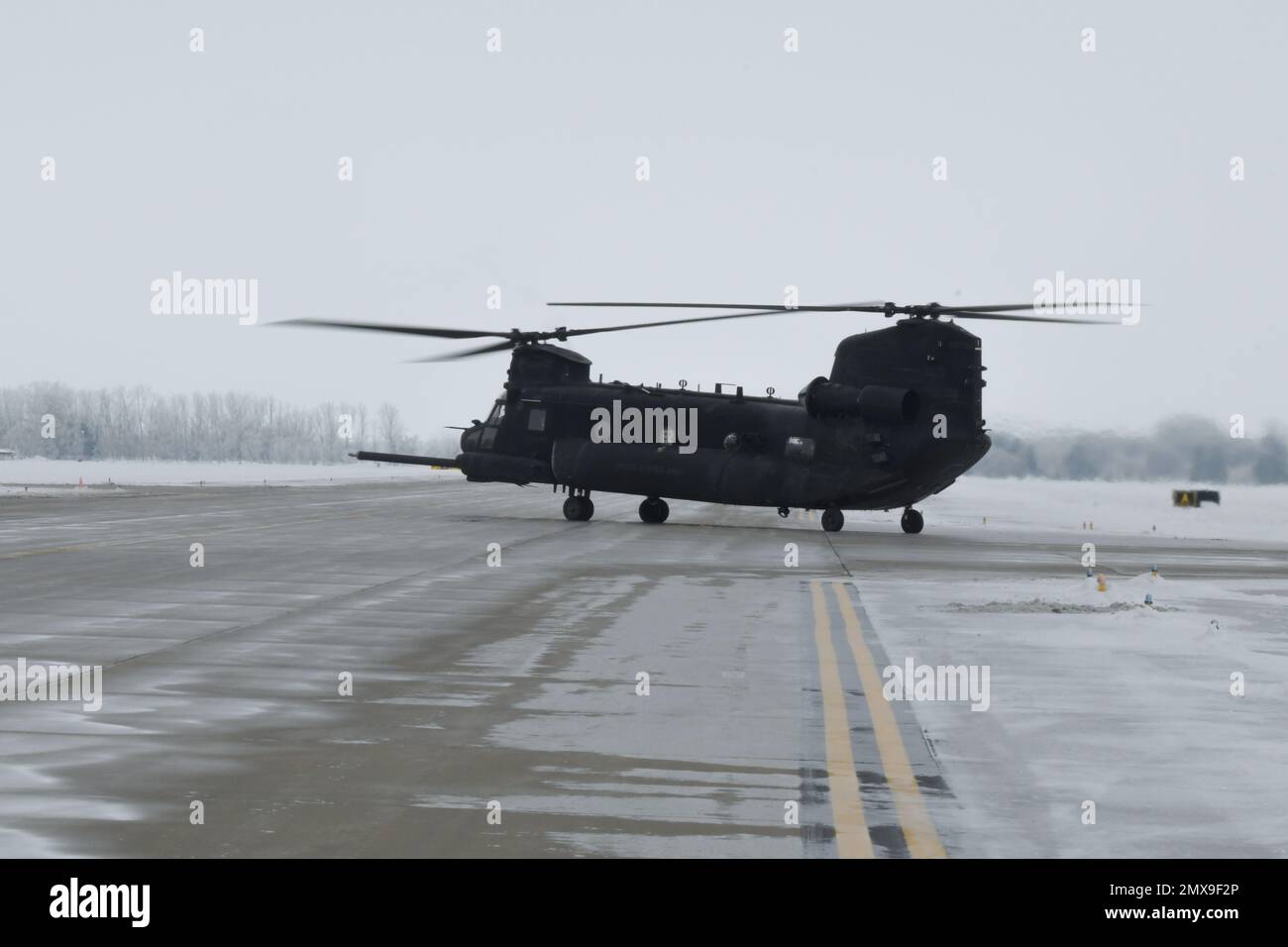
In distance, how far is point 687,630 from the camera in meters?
16.6

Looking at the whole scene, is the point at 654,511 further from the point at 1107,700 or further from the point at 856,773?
the point at 856,773

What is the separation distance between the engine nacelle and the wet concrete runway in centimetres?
936

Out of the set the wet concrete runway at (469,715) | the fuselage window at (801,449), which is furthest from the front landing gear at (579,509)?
the wet concrete runway at (469,715)

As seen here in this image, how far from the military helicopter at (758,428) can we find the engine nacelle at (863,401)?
0.04m

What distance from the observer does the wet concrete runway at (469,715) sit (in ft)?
25.4

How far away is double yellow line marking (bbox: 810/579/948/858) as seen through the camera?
24.8 feet

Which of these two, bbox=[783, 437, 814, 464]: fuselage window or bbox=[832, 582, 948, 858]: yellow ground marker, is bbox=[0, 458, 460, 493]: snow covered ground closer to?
bbox=[783, 437, 814, 464]: fuselage window

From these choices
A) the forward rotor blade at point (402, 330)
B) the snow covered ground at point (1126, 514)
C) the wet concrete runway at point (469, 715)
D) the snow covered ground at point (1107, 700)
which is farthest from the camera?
the snow covered ground at point (1126, 514)

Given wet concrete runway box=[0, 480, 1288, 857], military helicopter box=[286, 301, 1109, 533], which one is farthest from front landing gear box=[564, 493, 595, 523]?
wet concrete runway box=[0, 480, 1288, 857]

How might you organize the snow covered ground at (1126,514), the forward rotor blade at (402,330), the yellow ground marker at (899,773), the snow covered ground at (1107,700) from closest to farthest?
the yellow ground marker at (899,773), the snow covered ground at (1107,700), the forward rotor blade at (402,330), the snow covered ground at (1126,514)

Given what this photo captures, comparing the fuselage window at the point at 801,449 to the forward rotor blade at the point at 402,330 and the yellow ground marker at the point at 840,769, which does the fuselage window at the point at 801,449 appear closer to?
the forward rotor blade at the point at 402,330

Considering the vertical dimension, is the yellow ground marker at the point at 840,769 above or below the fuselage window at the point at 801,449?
below
